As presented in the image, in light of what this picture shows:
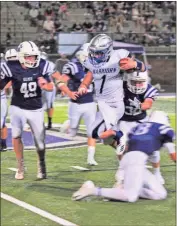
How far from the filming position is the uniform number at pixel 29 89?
8.15ft

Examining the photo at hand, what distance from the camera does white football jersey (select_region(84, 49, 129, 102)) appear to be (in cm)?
188

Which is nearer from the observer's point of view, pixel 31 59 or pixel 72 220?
pixel 31 59

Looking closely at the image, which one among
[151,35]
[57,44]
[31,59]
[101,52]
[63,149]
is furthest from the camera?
[63,149]

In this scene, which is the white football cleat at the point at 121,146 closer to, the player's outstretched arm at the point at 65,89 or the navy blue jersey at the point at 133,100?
the navy blue jersey at the point at 133,100

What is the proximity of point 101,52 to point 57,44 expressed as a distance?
76cm

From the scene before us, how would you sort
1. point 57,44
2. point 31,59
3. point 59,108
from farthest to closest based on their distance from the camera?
point 59,108
point 57,44
point 31,59

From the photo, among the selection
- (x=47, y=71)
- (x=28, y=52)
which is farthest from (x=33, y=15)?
A: (x=28, y=52)

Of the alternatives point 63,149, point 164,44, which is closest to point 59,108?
point 63,149

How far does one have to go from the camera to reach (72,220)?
4.19 metres

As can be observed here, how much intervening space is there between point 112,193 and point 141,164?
11cm

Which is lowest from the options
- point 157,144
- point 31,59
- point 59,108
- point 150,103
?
point 59,108

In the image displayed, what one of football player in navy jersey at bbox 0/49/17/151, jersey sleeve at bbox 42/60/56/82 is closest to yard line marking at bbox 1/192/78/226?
football player in navy jersey at bbox 0/49/17/151

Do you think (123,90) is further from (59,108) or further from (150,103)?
(59,108)

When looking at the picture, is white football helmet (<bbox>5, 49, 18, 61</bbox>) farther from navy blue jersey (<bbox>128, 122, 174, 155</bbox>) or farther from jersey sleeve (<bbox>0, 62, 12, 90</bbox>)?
navy blue jersey (<bbox>128, 122, 174, 155</bbox>)
